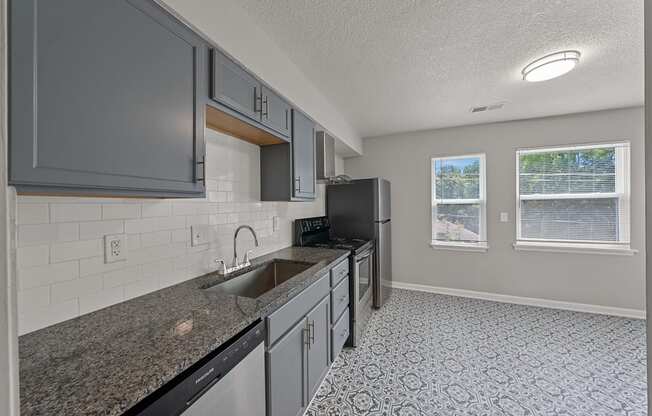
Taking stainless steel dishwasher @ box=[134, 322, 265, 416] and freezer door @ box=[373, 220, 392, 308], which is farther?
freezer door @ box=[373, 220, 392, 308]

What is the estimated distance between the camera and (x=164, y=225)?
1.38 meters

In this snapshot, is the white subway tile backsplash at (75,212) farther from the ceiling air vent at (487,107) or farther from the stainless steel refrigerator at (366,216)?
the ceiling air vent at (487,107)

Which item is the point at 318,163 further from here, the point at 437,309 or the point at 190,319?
the point at 437,309

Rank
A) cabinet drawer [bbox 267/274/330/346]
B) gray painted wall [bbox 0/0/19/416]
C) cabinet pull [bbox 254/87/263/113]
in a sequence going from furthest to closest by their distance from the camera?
cabinet pull [bbox 254/87/263/113], cabinet drawer [bbox 267/274/330/346], gray painted wall [bbox 0/0/19/416]

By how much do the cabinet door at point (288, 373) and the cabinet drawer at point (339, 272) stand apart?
1.70 ft

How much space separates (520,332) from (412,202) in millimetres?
1973

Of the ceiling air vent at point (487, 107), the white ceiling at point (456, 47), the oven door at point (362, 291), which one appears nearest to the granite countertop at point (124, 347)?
the oven door at point (362, 291)

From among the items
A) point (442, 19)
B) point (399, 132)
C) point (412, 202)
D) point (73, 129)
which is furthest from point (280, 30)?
point (412, 202)

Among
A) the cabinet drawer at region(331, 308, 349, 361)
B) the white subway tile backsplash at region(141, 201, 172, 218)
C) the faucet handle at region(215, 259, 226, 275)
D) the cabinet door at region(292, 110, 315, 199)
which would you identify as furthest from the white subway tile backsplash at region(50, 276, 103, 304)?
the cabinet drawer at region(331, 308, 349, 361)

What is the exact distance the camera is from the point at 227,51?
1.36 metres

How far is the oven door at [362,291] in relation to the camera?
94.8 inches

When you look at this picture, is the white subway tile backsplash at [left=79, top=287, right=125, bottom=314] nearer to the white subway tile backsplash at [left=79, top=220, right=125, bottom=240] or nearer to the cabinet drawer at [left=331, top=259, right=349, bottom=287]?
the white subway tile backsplash at [left=79, top=220, right=125, bottom=240]

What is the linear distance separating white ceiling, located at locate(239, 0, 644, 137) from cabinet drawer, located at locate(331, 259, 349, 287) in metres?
1.61

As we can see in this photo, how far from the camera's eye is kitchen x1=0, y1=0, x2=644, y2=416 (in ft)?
2.19
